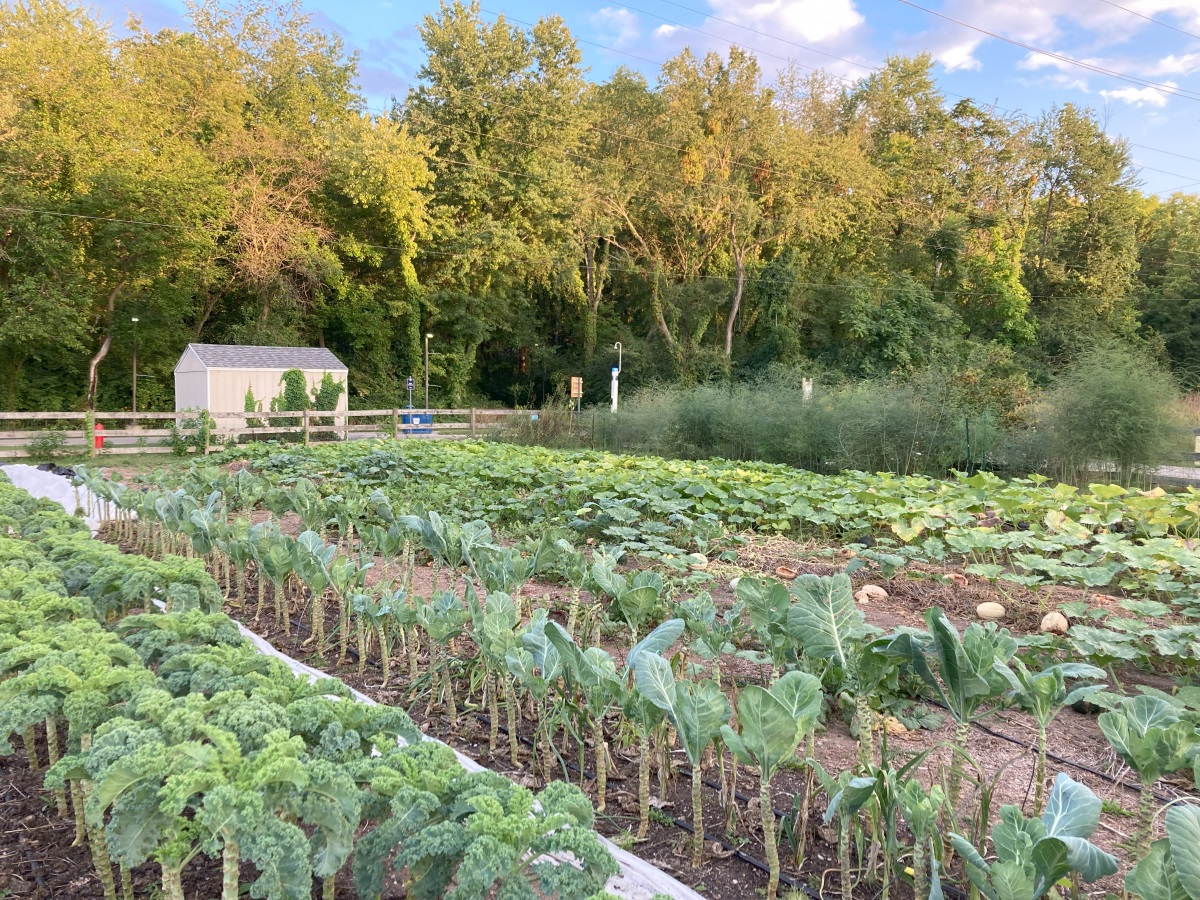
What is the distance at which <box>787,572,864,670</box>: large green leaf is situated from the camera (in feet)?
6.79

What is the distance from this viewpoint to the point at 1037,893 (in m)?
1.23

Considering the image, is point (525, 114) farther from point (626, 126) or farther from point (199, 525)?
point (199, 525)

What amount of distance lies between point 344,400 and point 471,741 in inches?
748

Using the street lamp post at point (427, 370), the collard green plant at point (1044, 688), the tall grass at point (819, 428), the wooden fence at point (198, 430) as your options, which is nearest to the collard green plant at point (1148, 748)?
the collard green plant at point (1044, 688)

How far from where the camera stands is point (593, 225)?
25766 millimetres

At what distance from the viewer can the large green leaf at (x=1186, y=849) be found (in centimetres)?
113

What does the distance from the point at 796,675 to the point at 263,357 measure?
19.9 m

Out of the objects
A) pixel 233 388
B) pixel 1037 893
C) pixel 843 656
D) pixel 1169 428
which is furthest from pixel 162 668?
pixel 233 388

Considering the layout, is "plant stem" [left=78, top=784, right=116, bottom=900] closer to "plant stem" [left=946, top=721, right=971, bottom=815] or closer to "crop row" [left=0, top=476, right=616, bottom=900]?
"crop row" [left=0, top=476, right=616, bottom=900]

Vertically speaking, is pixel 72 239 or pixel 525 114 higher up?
pixel 525 114

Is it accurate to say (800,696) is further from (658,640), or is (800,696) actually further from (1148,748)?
(1148,748)

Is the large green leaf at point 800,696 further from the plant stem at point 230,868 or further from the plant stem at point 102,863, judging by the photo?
the plant stem at point 102,863

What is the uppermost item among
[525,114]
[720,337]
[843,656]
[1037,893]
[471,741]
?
[525,114]

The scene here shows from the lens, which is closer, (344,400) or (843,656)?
(843,656)
